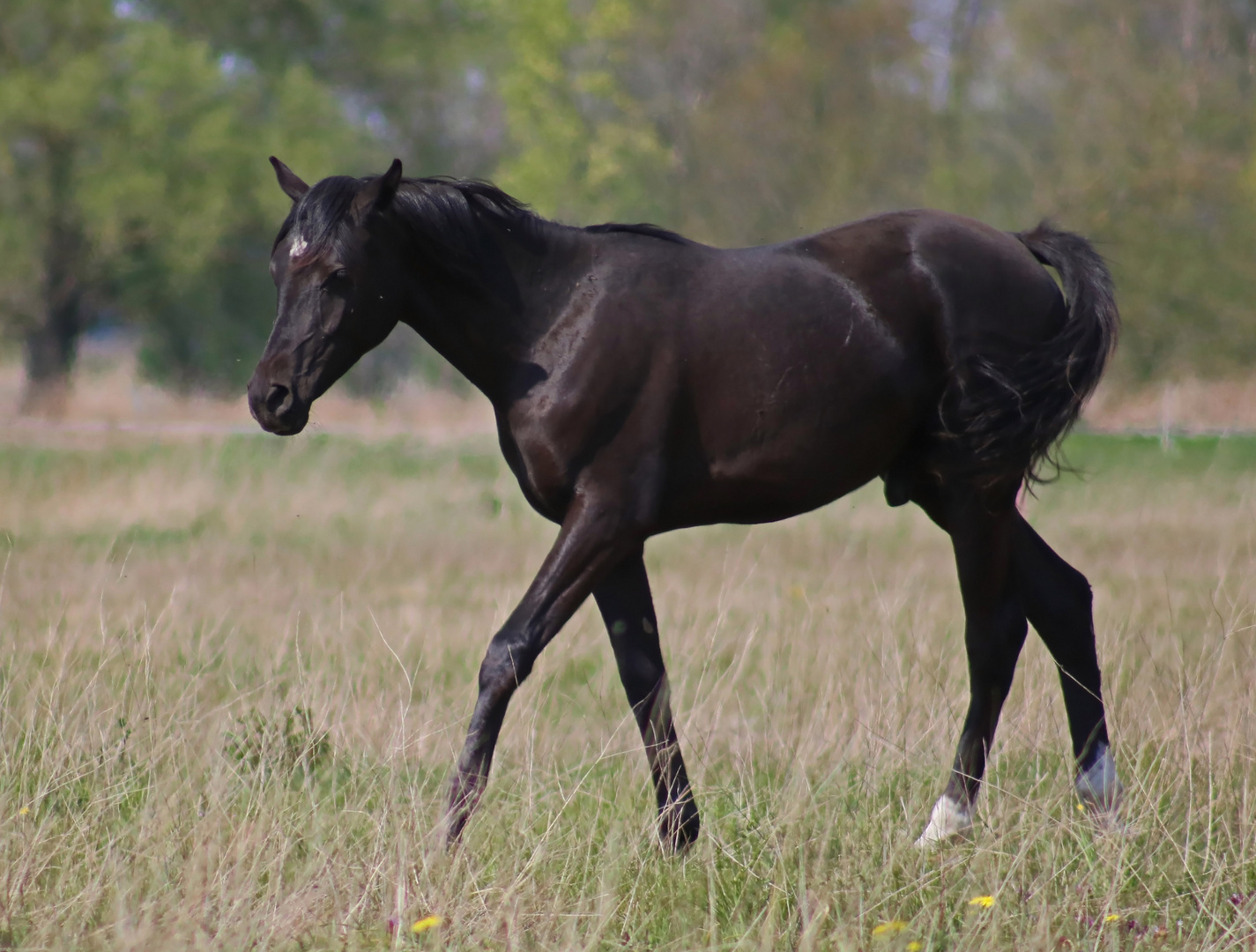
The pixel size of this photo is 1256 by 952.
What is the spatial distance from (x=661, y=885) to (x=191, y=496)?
944 centimetres

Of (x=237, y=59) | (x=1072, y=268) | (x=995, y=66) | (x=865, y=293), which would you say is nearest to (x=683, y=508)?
(x=865, y=293)

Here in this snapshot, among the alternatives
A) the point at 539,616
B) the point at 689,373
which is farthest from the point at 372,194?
the point at 539,616

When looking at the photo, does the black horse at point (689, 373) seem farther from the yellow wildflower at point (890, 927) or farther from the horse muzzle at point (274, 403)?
the yellow wildflower at point (890, 927)

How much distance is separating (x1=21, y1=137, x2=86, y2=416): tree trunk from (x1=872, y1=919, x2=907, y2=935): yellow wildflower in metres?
22.3

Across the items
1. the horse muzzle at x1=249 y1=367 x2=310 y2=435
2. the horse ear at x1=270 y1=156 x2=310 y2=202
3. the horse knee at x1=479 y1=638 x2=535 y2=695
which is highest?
the horse ear at x1=270 y1=156 x2=310 y2=202

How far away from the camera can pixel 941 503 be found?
4426 mm

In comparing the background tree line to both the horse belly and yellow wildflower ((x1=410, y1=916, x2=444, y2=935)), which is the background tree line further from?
yellow wildflower ((x1=410, y1=916, x2=444, y2=935))

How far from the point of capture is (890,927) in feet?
10.2

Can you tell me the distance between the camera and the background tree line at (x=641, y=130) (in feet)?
63.9


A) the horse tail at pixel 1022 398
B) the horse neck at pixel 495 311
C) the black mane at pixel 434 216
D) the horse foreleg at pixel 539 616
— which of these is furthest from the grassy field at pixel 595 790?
the black mane at pixel 434 216

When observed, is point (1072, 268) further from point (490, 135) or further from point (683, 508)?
point (490, 135)

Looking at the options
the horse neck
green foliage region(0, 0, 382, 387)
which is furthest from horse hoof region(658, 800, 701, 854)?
green foliage region(0, 0, 382, 387)

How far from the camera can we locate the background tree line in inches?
767

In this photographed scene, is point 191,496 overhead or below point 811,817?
below
